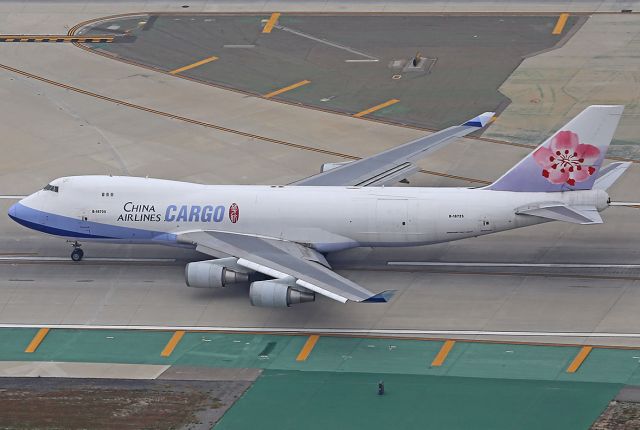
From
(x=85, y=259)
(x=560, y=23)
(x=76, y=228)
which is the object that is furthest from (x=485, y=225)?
(x=560, y=23)

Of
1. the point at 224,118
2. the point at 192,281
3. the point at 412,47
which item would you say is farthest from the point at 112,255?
the point at 412,47

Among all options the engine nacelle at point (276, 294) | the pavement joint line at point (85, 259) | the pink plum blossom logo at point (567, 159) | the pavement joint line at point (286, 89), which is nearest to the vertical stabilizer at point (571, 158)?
the pink plum blossom logo at point (567, 159)

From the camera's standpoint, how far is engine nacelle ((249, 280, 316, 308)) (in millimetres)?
63156

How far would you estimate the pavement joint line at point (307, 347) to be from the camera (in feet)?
202

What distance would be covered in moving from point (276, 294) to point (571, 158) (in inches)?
619

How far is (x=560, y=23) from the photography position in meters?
103

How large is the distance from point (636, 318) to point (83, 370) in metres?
25.4

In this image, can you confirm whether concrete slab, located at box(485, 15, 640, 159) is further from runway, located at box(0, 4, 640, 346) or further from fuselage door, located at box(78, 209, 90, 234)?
fuselage door, located at box(78, 209, 90, 234)

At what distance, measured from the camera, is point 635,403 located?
55.4 meters

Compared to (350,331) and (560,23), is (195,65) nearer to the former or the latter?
(560,23)

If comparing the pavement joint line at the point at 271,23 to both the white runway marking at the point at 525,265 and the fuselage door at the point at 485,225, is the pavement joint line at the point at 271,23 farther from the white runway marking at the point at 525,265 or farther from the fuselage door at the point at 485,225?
the fuselage door at the point at 485,225

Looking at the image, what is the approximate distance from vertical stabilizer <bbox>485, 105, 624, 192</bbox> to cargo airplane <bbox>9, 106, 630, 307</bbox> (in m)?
0.05

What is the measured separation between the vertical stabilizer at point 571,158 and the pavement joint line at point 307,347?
12.1 metres

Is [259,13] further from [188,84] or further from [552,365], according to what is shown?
[552,365]
